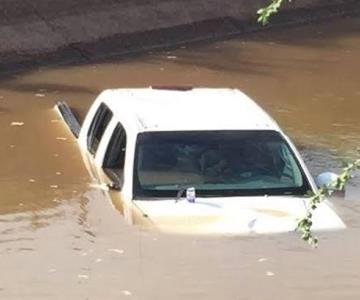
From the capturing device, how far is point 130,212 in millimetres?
9312

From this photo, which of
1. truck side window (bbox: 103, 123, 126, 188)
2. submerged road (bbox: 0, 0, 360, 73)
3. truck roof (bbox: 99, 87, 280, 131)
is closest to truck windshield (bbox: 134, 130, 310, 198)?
truck roof (bbox: 99, 87, 280, 131)

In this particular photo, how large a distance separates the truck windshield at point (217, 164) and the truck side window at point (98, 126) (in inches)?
56.8

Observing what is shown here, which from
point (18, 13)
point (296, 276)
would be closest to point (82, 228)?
point (296, 276)

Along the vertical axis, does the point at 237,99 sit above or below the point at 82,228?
above

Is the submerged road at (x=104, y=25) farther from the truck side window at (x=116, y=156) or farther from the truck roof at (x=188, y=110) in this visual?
Answer: the truck side window at (x=116, y=156)

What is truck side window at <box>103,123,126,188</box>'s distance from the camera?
10.0 metres

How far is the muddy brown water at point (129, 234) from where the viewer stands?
8.16 meters

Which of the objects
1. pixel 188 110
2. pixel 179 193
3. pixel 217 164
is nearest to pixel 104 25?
pixel 188 110

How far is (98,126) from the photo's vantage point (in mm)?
11281

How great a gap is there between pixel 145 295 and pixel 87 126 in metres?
4.09

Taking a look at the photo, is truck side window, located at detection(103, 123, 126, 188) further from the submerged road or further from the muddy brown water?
the submerged road

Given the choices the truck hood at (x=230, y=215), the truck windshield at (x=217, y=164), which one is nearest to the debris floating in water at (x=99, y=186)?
the truck windshield at (x=217, y=164)

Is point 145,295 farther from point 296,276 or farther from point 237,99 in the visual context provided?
point 237,99

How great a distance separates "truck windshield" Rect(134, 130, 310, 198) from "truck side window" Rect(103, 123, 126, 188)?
464 millimetres
